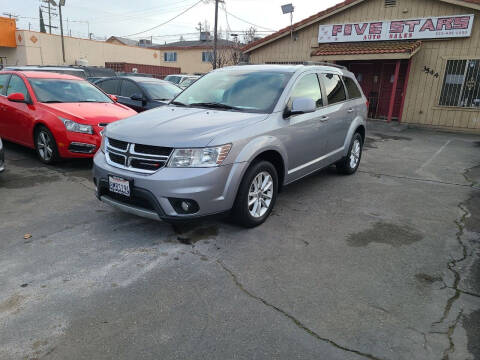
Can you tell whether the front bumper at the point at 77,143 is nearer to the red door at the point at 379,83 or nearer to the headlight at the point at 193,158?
the headlight at the point at 193,158

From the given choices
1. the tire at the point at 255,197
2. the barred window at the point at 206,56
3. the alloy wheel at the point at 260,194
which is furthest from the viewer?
the barred window at the point at 206,56

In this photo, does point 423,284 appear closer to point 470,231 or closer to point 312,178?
point 470,231

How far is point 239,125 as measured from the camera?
3734mm

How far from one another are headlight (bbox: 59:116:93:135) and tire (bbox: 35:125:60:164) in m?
0.37

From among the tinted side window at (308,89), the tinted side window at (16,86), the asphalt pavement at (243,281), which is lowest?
the asphalt pavement at (243,281)

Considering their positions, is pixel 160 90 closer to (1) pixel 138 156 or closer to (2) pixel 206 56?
(1) pixel 138 156

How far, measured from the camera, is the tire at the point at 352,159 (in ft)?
20.7

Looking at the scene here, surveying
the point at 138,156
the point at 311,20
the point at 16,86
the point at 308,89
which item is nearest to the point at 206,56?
the point at 311,20

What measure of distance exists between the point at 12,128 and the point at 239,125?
17.8 feet

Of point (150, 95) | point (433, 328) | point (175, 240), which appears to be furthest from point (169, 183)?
point (150, 95)

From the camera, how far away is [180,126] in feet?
12.1

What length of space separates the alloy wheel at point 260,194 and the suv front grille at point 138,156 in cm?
100

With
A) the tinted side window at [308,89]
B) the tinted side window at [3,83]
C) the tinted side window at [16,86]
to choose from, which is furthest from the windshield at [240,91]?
the tinted side window at [3,83]

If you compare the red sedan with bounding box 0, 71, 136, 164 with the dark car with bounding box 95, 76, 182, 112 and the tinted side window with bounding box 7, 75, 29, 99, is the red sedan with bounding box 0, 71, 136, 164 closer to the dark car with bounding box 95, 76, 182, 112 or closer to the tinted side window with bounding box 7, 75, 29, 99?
the tinted side window with bounding box 7, 75, 29, 99
